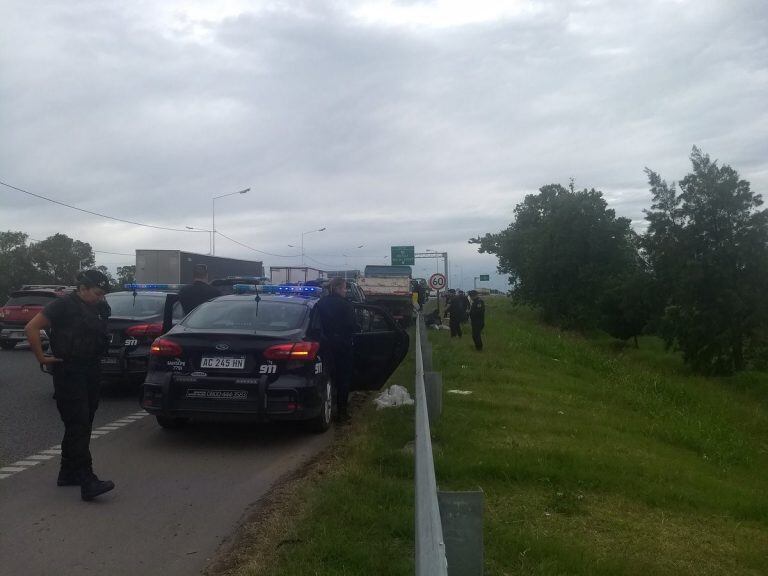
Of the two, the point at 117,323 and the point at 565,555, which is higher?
the point at 117,323

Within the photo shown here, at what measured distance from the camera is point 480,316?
768 inches

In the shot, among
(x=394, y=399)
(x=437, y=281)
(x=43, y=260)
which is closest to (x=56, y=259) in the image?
(x=43, y=260)

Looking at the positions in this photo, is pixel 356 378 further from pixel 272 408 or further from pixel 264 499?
pixel 264 499

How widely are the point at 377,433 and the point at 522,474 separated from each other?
1.92 meters

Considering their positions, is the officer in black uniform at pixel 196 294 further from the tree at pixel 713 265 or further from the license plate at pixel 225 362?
the tree at pixel 713 265

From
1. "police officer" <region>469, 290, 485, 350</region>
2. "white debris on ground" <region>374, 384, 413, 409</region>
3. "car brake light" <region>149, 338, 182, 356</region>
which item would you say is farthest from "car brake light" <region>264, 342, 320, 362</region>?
"police officer" <region>469, 290, 485, 350</region>

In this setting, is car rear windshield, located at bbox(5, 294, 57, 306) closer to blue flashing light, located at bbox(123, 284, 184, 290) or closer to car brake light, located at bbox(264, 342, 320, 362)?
blue flashing light, located at bbox(123, 284, 184, 290)

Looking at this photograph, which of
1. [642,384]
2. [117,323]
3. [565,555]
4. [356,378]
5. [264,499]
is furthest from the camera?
[642,384]

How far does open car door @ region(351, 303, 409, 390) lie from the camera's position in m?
9.63

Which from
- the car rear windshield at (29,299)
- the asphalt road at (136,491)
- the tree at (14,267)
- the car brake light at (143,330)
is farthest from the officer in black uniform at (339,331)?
the tree at (14,267)

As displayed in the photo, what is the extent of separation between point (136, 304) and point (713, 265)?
26.0 metres

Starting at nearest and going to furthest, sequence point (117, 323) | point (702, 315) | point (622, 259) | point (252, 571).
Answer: point (252, 571) → point (117, 323) → point (702, 315) → point (622, 259)

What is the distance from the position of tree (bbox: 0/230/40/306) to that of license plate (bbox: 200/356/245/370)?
146 ft

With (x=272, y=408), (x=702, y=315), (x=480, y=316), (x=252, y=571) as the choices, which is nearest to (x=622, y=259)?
(x=702, y=315)
